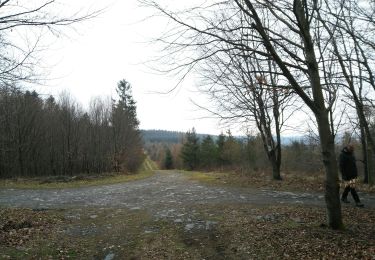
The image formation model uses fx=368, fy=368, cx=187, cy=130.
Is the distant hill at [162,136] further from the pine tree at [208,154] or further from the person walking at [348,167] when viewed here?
the person walking at [348,167]

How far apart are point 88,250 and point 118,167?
3553 centimetres

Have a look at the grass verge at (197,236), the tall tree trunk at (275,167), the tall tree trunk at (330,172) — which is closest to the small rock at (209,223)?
the grass verge at (197,236)

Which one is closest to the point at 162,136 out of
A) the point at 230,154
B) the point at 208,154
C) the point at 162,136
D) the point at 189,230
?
the point at 162,136

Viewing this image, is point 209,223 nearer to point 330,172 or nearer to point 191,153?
point 330,172

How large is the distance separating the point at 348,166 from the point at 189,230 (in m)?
6.07

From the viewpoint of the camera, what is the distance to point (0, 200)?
52.9ft

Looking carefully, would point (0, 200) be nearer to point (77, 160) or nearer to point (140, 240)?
point (140, 240)

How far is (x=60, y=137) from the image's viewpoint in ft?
125

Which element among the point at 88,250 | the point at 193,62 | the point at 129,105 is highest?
the point at 129,105

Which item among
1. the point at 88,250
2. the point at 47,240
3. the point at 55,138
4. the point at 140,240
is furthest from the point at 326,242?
the point at 55,138

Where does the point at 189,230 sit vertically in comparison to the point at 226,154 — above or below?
below

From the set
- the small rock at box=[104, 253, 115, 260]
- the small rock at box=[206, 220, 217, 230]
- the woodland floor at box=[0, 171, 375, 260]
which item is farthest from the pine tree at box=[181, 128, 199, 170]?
the small rock at box=[104, 253, 115, 260]

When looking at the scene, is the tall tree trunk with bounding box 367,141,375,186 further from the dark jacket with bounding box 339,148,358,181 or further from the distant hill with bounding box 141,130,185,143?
the distant hill with bounding box 141,130,185,143

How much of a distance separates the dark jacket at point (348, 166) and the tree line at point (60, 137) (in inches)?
1059
